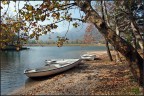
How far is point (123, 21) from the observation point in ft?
111

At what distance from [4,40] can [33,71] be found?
14.2 meters

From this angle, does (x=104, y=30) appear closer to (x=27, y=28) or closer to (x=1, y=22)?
(x=27, y=28)

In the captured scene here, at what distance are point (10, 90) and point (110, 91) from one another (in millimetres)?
9753

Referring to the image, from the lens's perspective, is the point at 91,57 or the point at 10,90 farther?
the point at 91,57

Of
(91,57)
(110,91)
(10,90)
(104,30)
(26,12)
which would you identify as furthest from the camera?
(91,57)

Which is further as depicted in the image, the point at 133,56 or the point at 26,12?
the point at 133,56

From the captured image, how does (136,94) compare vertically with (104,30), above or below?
below

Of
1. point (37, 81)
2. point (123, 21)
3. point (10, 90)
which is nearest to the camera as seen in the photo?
point (10, 90)

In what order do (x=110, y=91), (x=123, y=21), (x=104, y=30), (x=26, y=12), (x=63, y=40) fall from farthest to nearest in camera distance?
(x=123, y=21) → (x=110, y=91) → (x=63, y=40) → (x=104, y=30) → (x=26, y=12)

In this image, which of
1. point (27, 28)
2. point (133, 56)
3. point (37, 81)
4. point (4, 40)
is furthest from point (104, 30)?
point (37, 81)

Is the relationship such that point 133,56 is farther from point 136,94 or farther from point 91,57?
point 91,57

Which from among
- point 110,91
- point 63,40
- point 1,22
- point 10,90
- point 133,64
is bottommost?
point 10,90

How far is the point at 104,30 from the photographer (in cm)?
933

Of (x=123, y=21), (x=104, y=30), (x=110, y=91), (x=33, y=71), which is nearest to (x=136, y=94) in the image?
(x=110, y=91)
